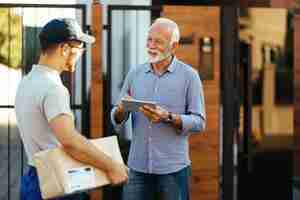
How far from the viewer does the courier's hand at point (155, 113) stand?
11.9ft

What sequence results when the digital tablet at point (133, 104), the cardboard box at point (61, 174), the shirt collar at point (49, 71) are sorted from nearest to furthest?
the cardboard box at point (61, 174) < the shirt collar at point (49, 71) < the digital tablet at point (133, 104)

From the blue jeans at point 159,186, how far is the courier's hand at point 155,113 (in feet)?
1.21

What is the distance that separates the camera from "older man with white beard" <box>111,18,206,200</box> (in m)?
3.83

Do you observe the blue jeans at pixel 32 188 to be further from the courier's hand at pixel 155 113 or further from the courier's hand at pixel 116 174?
the courier's hand at pixel 155 113

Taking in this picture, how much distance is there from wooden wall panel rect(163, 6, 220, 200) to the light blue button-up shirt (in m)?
1.34

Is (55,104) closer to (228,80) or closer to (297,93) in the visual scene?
(228,80)

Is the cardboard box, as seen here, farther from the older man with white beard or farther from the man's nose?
the man's nose

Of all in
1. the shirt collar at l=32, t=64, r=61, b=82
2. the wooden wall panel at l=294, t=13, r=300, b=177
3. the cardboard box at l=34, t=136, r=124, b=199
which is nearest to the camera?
the cardboard box at l=34, t=136, r=124, b=199

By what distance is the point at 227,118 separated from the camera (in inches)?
209

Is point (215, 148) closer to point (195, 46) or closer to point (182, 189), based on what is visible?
point (195, 46)

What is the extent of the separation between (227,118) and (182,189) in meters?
1.52

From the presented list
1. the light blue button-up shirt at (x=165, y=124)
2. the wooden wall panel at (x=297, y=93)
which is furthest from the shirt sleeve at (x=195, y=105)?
the wooden wall panel at (x=297, y=93)

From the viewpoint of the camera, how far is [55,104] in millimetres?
2957

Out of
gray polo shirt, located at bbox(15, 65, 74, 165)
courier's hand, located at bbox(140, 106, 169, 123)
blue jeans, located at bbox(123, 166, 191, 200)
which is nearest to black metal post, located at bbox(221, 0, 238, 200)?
blue jeans, located at bbox(123, 166, 191, 200)
